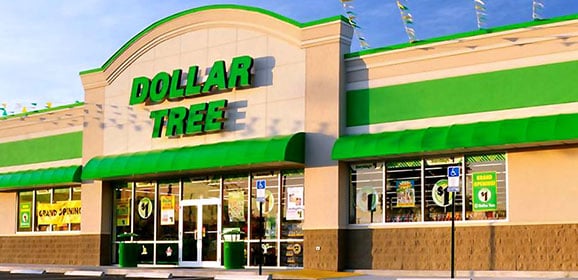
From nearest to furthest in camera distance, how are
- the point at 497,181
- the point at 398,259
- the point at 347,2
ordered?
the point at 497,181, the point at 398,259, the point at 347,2

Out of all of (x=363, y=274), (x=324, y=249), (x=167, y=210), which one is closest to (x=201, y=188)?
(x=167, y=210)

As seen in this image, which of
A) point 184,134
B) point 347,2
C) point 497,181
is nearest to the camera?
point 497,181

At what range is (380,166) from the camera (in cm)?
2253

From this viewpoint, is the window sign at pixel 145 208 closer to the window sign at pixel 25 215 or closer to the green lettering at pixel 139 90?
the green lettering at pixel 139 90

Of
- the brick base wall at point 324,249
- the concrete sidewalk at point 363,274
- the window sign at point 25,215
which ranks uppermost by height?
the window sign at point 25,215

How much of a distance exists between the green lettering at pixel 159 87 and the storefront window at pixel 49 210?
5.80m

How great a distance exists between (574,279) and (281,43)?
1090cm

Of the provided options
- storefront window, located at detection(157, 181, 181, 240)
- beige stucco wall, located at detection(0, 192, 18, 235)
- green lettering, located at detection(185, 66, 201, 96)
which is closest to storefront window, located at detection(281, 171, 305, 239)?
green lettering, located at detection(185, 66, 201, 96)

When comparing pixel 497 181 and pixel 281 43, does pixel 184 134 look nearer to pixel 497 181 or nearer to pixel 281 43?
pixel 281 43

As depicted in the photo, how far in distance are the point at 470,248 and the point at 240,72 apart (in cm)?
892

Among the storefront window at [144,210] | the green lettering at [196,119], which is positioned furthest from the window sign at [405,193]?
the storefront window at [144,210]

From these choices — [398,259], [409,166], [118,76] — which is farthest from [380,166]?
[118,76]

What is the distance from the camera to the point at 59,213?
31.3m

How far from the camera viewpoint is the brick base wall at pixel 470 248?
19.2 meters
